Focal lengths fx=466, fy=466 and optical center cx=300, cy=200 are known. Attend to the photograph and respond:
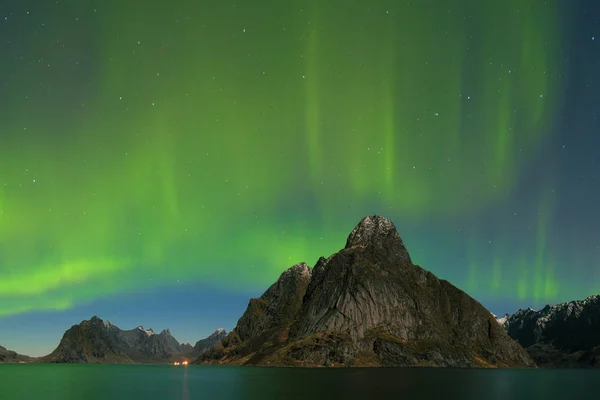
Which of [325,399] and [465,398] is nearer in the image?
[325,399]

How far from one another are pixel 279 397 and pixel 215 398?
16858 millimetres

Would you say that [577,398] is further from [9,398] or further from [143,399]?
[9,398]

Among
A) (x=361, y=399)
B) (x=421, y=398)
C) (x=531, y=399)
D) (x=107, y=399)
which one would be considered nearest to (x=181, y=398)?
(x=107, y=399)

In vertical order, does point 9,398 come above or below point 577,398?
above

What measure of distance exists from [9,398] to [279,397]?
6584 centimetres

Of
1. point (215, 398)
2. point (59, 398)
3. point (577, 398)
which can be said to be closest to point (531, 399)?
point (577, 398)

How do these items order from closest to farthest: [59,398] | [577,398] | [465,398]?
[465,398], [59,398], [577,398]

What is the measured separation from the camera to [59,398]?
112 metres

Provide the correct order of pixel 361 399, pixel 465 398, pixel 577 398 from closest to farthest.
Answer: pixel 361 399, pixel 465 398, pixel 577 398

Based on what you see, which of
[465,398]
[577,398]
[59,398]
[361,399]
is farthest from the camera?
[577,398]

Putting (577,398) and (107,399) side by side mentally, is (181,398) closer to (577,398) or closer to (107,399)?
(107,399)

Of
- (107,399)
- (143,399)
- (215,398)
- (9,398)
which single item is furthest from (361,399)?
(9,398)

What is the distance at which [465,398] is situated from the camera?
105000 mm

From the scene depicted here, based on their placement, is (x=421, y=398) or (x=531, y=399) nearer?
(x=421, y=398)
